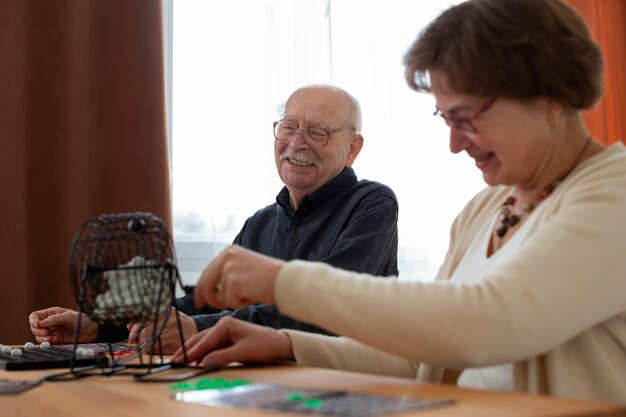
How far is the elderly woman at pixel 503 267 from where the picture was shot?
987mm

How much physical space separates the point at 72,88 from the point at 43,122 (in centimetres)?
14

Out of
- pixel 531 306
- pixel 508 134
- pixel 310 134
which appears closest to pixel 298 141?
pixel 310 134

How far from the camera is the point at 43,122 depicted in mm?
2676

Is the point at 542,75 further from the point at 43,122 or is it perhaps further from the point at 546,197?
the point at 43,122

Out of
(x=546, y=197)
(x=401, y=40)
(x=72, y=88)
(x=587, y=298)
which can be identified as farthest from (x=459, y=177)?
(x=587, y=298)

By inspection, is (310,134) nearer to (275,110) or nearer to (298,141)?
(298,141)

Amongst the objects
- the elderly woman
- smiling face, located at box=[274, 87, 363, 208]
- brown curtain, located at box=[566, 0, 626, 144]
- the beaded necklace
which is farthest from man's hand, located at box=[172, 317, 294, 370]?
brown curtain, located at box=[566, 0, 626, 144]

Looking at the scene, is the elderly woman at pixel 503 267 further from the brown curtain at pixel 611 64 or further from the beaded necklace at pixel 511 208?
the brown curtain at pixel 611 64

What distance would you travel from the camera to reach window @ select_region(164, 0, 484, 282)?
114 inches

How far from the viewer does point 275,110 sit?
2928 mm

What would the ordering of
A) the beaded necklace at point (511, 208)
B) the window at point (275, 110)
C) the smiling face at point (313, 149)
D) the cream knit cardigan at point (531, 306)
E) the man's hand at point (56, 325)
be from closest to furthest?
the cream knit cardigan at point (531, 306) < the beaded necklace at point (511, 208) < the man's hand at point (56, 325) < the smiling face at point (313, 149) < the window at point (275, 110)

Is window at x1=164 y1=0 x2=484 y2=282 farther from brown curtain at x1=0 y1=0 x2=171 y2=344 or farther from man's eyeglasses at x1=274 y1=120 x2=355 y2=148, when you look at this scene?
man's eyeglasses at x1=274 y1=120 x2=355 y2=148

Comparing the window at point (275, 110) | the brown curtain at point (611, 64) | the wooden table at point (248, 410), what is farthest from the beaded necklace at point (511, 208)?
the brown curtain at point (611, 64)

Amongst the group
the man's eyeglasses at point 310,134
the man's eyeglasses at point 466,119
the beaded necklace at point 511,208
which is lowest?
the beaded necklace at point 511,208
